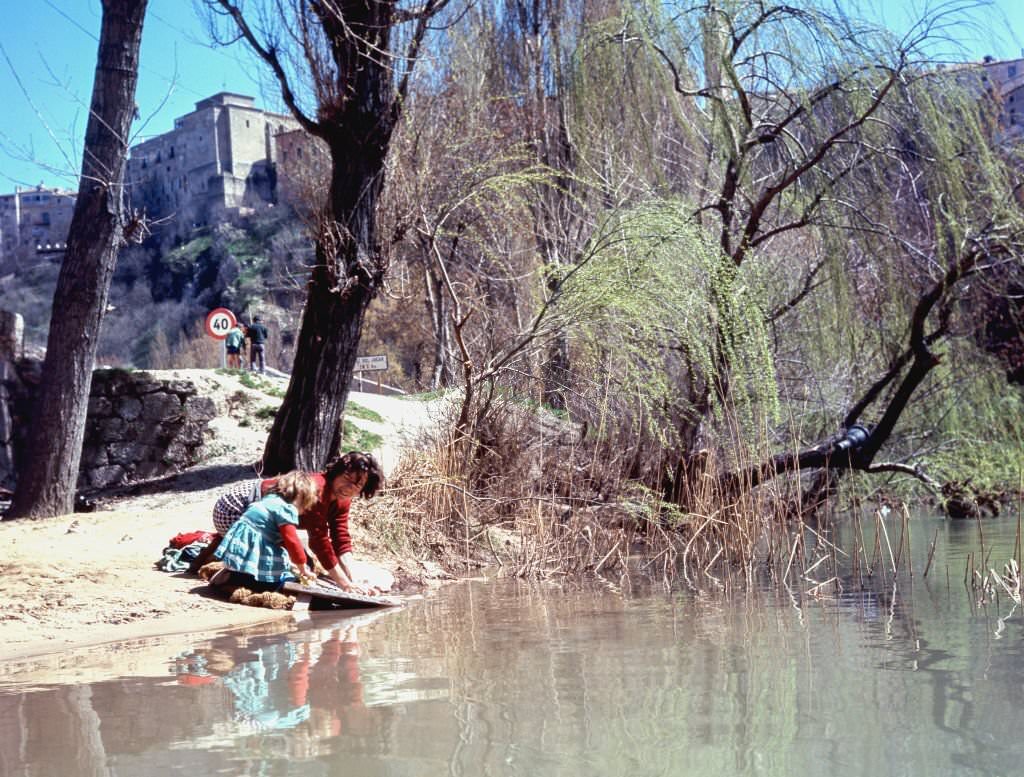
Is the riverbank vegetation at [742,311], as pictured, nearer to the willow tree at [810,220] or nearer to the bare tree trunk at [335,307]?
the willow tree at [810,220]

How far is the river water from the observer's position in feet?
10.3

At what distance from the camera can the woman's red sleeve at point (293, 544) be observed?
6.49 metres

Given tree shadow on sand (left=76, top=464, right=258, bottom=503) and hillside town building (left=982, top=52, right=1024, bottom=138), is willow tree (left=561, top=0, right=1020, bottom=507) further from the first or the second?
tree shadow on sand (left=76, top=464, right=258, bottom=503)

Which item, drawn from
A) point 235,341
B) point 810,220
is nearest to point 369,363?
point 810,220

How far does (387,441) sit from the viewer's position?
1304 centimetres

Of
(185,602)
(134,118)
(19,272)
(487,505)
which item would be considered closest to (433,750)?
A: (185,602)

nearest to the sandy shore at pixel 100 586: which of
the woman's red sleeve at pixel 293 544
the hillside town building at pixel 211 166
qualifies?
the woman's red sleeve at pixel 293 544

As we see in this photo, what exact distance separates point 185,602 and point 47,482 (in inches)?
191

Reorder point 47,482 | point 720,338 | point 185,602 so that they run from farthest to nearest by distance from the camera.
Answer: point 47,482, point 720,338, point 185,602

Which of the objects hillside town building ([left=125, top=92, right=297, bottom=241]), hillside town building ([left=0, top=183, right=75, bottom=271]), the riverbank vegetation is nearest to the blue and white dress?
the riverbank vegetation

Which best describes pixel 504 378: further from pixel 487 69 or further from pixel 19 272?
pixel 19 272

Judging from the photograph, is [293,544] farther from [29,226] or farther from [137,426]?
[29,226]

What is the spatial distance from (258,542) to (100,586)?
1.01 metres

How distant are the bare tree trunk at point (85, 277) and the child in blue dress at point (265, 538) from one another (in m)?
4.75
